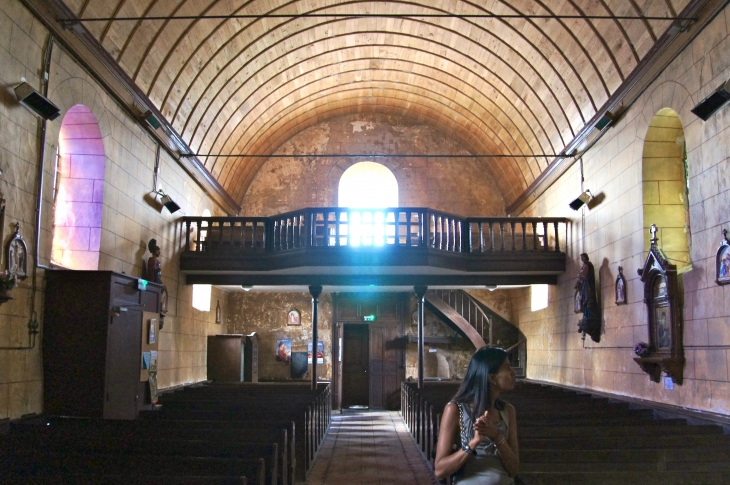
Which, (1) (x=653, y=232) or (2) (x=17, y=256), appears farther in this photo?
(1) (x=653, y=232)

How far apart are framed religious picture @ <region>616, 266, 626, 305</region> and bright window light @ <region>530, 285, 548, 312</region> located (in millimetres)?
5230

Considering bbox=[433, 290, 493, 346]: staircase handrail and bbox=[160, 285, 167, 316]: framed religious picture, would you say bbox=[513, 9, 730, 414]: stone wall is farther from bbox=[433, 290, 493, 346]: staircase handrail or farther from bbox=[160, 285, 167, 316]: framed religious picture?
bbox=[160, 285, 167, 316]: framed religious picture

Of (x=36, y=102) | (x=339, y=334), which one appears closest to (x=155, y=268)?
(x=36, y=102)

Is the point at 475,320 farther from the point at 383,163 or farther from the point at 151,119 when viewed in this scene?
the point at 151,119

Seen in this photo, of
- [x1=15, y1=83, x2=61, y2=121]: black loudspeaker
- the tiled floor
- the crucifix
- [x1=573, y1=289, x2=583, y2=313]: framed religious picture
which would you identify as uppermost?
[x1=15, y1=83, x2=61, y2=121]: black loudspeaker

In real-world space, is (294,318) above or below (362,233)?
below

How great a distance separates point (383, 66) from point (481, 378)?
14.7 meters

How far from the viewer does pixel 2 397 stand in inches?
291

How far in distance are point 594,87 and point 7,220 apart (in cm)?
992

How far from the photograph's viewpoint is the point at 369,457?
34.6ft

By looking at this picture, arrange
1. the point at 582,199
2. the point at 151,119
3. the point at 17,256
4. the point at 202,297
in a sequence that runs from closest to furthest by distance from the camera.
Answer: the point at 17,256 → the point at 151,119 → the point at 582,199 → the point at 202,297

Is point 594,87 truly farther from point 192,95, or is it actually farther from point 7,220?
point 7,220

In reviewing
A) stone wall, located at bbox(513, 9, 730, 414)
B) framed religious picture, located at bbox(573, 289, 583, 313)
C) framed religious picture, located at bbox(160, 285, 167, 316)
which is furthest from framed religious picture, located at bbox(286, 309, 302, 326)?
framed religious picture, located at bbox(573, 289, 583, 313)

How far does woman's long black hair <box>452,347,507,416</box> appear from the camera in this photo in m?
3.46
